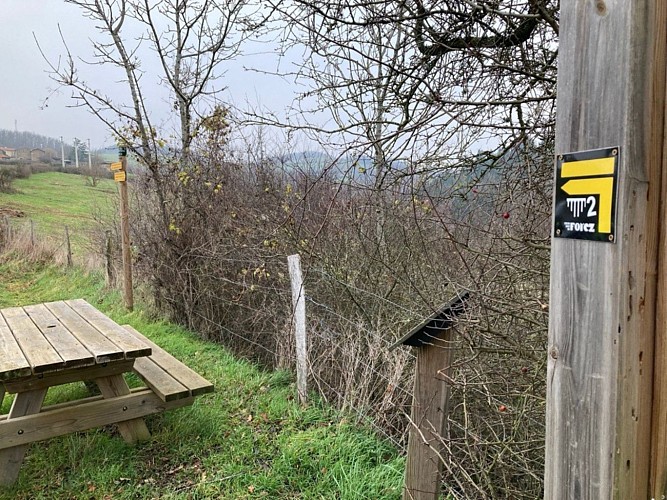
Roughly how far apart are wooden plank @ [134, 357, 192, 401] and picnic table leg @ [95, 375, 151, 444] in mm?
168

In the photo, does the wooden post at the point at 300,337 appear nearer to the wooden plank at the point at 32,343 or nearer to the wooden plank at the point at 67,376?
the wooden plank at the point at 67,376

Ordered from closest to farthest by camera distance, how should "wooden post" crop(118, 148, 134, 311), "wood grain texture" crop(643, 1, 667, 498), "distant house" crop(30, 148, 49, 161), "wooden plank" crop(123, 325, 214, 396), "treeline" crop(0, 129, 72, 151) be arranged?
1. "wood grain texture" crop(643, 1, 667, 498)
2. "wooden plank" crop(123, 325, 214, 396)
3. "wooden post" crop(118, 148, 134, 311)
4. "treeline" crop(0, 129, 72, 151)
5. "distant house" crop(30, 148, 49, 161)

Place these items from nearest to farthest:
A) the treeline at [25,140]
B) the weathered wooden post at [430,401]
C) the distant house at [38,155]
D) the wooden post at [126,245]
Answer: the weathered wooden post at [430,401], the wooden post at [126,245], the treeline at [25,140], the distant house at [38,155]

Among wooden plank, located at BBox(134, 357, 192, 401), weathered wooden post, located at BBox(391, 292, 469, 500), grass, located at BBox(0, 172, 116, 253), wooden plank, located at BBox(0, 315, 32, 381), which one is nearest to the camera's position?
weathered wooden post, located at BBox(391, 292, 469, 500)

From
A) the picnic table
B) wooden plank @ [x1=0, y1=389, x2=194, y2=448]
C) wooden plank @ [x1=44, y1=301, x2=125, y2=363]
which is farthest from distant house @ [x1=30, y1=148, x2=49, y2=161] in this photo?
wooden plank @ [x1=0, y1=389, x2=194, y2=448]

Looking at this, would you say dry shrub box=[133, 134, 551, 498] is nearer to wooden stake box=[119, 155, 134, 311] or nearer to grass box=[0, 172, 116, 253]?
wooden stake box=[119, 155, 134, 311]

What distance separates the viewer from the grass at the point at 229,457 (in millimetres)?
2660

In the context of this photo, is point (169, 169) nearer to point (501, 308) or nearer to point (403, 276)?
point (403, 276)

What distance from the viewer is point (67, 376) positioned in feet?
9.92

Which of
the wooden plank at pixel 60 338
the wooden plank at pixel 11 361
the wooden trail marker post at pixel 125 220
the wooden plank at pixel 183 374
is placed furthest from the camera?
the wooden trail marker post at pixel 125 220

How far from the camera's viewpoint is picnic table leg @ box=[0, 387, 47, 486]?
8.94 ft

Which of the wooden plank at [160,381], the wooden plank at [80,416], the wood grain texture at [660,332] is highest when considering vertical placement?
the wood grain texture at [660,332]

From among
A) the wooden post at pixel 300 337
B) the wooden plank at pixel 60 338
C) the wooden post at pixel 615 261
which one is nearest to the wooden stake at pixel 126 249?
the wooden plank at pixel 60 338

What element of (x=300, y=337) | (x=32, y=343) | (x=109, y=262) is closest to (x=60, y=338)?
(x=32, y=343)
